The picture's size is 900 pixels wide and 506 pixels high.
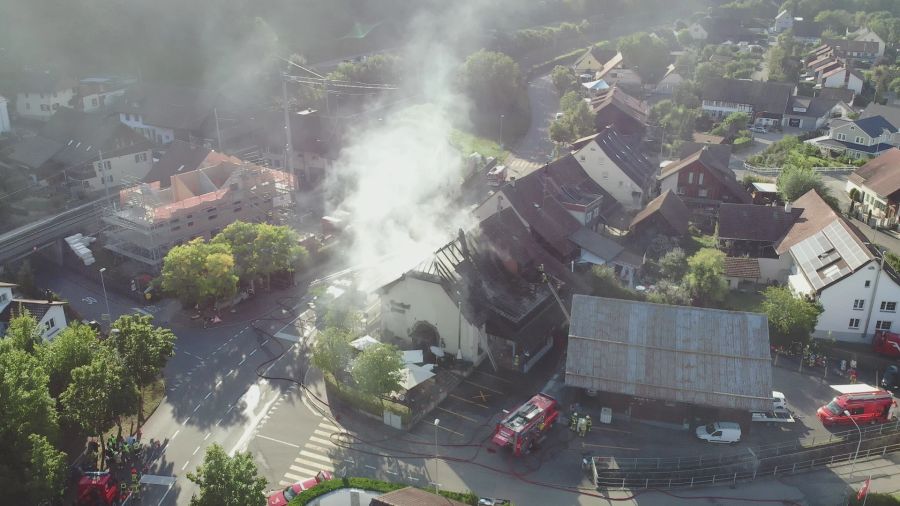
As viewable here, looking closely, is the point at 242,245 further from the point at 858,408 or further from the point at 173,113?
the point at 173,113

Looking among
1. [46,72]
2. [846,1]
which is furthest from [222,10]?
[846,1]

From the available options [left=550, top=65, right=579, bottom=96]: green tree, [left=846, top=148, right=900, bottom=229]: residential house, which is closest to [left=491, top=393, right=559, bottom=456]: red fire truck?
[left=846, top=148, right=900, bottom=229]: residential house

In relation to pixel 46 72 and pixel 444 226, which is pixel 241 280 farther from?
A: pixel 46 72

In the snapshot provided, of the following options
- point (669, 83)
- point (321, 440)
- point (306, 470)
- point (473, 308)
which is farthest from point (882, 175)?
point (306, 470)

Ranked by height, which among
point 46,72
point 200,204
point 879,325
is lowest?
point 879,325

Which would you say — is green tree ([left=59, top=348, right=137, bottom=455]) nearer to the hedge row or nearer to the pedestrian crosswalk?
the pedestrian crosswalk

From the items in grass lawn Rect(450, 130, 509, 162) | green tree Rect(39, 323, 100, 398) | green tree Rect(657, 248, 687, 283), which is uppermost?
grass lawn Rect(450, 130, 509, 162)
